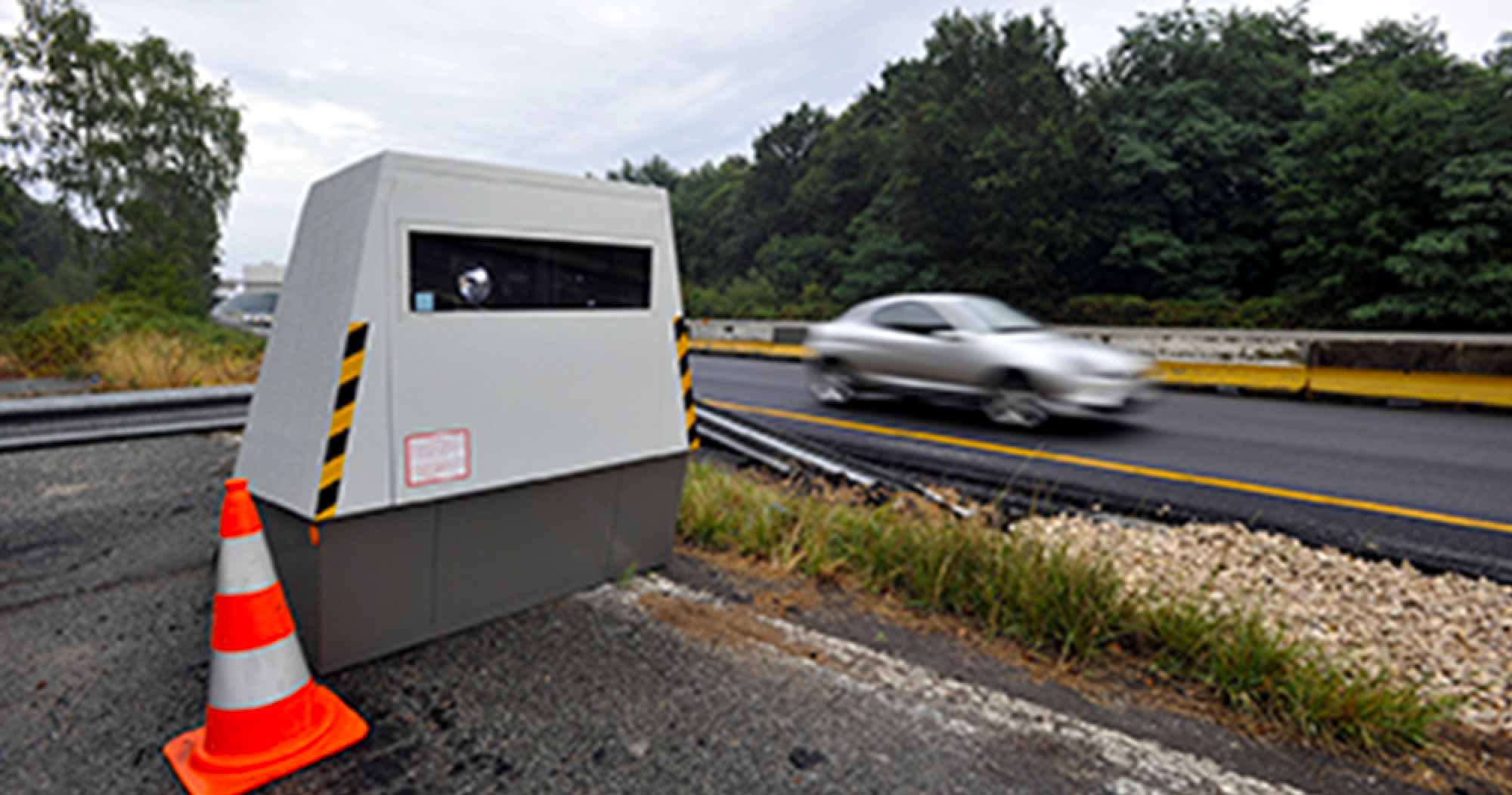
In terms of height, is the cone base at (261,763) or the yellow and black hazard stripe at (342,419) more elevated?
the yellow and black hazard stripe at (342,419)

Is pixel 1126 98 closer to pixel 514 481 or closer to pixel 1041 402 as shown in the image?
pixel 1041 402

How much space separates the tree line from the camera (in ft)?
85.6

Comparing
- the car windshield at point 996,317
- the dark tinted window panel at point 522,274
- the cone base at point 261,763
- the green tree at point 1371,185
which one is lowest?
the cone base at point 261,763

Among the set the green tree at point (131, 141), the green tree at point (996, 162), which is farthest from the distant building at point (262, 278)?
the green tree at point (996, 162)

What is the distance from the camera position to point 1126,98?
3862cm

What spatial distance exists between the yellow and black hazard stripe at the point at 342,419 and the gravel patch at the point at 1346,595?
10.1 feet

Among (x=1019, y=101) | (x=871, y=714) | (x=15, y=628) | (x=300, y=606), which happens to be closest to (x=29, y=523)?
(x=15, y=628)

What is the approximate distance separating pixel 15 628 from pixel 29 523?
1.81m

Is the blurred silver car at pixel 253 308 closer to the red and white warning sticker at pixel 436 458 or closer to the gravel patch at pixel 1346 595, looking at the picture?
the red and white warning sticker at pixel 436 458

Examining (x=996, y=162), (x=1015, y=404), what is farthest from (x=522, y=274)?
(x=996, y=162)

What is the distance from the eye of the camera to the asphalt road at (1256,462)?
16.0 feet

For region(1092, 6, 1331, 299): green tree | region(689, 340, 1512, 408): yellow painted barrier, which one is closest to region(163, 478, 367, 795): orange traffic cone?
region(689, 340, 1512, 408): yellow painted barrier

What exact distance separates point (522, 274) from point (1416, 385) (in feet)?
39.7

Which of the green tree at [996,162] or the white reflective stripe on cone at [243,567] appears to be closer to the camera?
the white reflective stripe on cone at [243,567]
